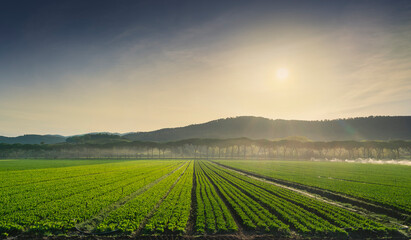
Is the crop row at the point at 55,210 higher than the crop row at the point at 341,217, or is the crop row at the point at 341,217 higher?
the crop row at the point at 55,210

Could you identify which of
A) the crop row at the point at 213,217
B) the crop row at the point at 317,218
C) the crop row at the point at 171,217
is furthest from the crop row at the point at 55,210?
the crop row at the point at 317,218

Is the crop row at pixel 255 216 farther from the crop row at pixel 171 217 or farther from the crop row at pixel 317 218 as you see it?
the crop row at pixel 171 217

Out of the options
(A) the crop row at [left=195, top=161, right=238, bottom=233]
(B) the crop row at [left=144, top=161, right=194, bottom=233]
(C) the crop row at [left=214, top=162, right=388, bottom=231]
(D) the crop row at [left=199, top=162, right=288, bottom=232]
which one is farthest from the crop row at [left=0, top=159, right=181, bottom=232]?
(C) the crop row at [left=214, top=162, right=388, bottom=231]

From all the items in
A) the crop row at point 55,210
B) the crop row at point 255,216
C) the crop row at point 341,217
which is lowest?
the crop row at point 341,217

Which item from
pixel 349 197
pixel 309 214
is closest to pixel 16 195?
pixel 309 214

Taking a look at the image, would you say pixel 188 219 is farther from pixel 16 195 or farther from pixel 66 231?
pixel 16 195

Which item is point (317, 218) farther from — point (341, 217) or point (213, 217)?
point (213, 217)

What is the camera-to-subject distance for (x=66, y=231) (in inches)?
682

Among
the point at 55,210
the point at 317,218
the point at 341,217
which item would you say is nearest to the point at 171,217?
the point at 55,210

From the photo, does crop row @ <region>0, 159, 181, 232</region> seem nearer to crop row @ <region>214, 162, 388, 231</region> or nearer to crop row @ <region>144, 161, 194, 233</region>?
crop row @ <region>144, 161, 194, 233</region>

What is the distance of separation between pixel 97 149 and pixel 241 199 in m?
194

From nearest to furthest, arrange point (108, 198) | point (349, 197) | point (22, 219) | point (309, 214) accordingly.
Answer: point (22, 219), point (309, 214), point (108, 198), point (349, 197)

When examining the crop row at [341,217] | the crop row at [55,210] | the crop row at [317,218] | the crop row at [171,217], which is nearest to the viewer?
the crop row at [171,217]

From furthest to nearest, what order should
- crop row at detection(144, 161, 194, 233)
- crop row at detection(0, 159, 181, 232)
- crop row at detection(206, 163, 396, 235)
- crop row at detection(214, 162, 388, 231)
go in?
crop row at detection(214, 162, 388, 231) → crop row at detection(206, 163, 396, 235) → crop row at detection(0, 159, 181, 232) → crop row at detection(144, 161, 194, 233)
